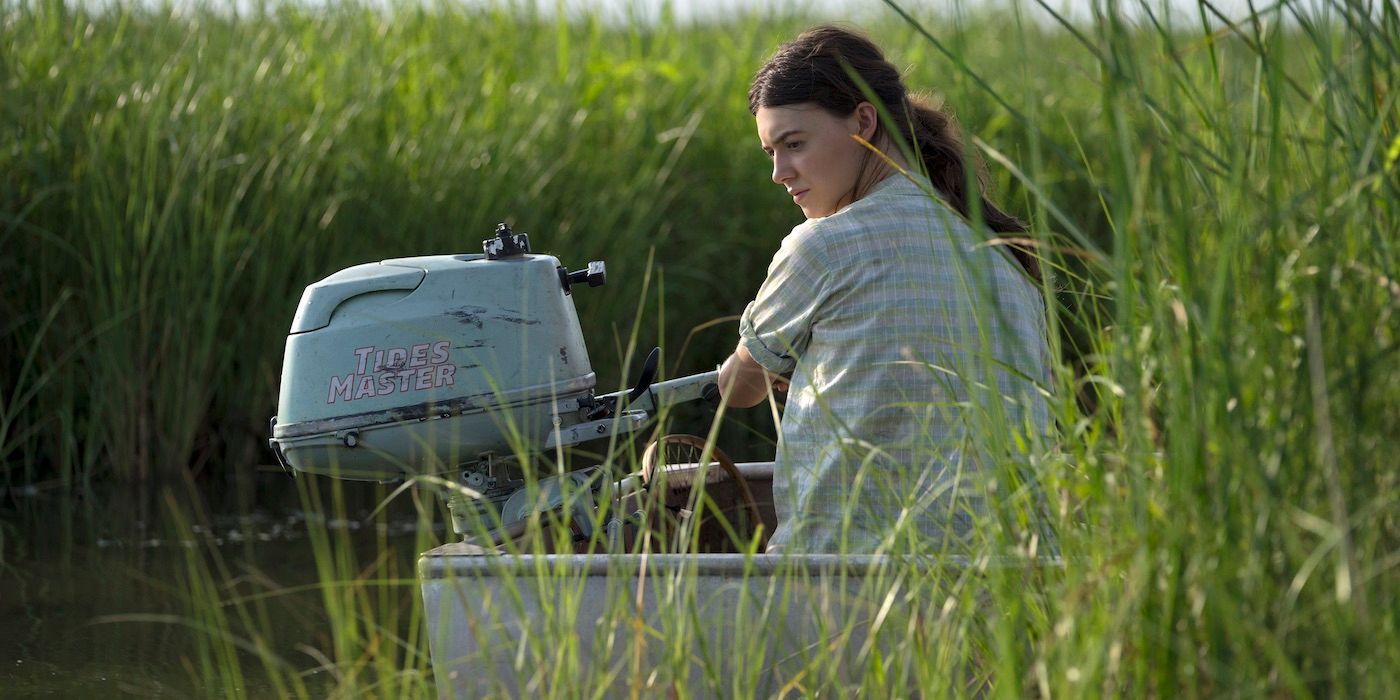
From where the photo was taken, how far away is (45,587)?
4383 millimetres

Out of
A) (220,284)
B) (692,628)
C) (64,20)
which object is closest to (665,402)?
(692,628)

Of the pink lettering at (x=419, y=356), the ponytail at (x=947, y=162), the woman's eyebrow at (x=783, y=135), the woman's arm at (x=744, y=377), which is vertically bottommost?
the woman's arm at (x=744, y=377)

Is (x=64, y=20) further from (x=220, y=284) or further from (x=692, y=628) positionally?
(x=692, y=628)

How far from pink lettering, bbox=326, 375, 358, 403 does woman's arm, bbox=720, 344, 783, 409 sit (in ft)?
2.20

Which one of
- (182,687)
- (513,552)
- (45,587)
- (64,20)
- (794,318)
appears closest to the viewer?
(513,552)

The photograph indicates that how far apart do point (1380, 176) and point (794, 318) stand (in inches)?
45.0

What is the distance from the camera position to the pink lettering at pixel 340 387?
9.32ft

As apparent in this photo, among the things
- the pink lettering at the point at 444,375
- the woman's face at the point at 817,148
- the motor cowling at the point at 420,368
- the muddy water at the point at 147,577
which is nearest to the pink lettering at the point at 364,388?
the motor cowling at the point at 420,368

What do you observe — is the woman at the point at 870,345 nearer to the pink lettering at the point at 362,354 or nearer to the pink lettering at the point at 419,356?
the pink lettering at the point at 419,356

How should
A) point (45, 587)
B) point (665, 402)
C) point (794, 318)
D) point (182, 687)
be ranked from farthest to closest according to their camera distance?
point (45, 587) → point (182, 687) → point (665, 402) → point (794, 318)

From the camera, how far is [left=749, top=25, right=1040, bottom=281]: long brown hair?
9.25 feet

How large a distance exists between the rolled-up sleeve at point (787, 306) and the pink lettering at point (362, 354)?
0.68m

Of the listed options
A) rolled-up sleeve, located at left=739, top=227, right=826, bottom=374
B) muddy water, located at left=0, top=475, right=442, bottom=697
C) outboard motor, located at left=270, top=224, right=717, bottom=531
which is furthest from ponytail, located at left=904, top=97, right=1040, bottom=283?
muddy water, located at left=0, top=475, right=442, bottom=697

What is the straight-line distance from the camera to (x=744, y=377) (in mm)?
2738
